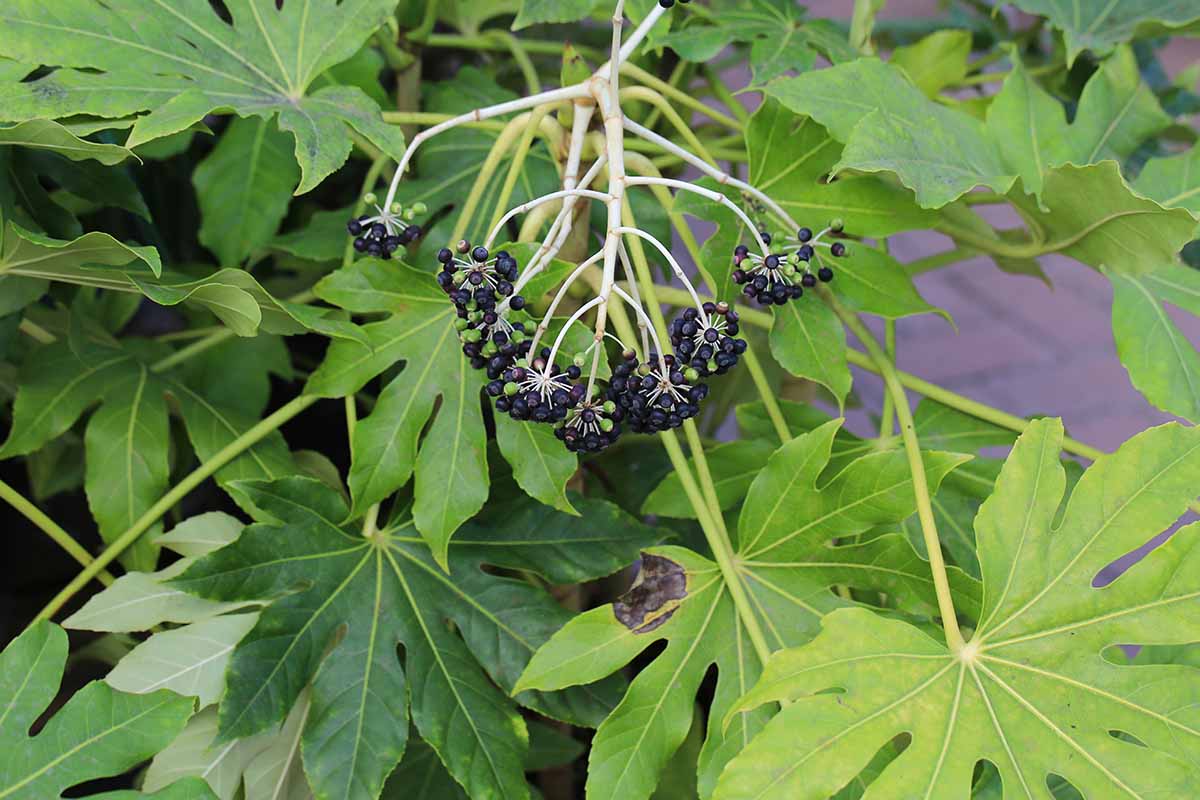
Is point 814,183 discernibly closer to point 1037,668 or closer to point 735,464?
point 735,464

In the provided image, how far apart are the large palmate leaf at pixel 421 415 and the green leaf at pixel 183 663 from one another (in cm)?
13

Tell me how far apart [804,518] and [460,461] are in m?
0.23

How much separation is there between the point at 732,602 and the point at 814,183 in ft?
0.98

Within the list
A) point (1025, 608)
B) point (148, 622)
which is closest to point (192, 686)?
point (148, 622)

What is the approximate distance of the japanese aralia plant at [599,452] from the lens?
579mm

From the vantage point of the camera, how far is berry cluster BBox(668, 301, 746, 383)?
0.58m

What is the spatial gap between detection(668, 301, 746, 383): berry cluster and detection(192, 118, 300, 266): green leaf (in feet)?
1.59

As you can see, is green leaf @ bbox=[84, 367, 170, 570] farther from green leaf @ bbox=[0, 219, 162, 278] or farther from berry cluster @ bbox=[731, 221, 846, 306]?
berry cluster @ bbox=[731, 221, 846, 306]

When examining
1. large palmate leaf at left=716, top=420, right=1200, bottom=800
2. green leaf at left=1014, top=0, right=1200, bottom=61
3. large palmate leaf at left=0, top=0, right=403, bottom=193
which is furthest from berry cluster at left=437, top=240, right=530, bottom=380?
green leaf at left=1014, top=0, right=1200, bottom=61

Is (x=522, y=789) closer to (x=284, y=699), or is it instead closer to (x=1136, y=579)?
(x=284, y=699)

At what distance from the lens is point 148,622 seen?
69 centimetres

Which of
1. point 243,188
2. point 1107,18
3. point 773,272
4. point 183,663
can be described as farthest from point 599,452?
point 1107,18

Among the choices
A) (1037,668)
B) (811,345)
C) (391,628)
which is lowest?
(1037,668)

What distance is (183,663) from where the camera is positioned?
669 mm
